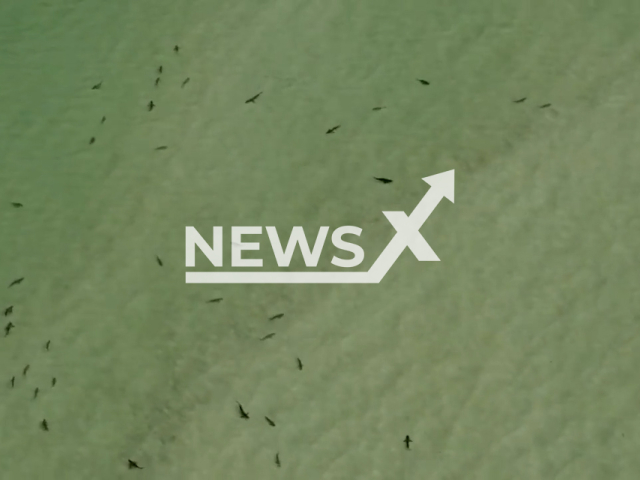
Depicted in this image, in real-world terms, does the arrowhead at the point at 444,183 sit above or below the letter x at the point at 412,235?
above

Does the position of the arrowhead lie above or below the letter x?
above

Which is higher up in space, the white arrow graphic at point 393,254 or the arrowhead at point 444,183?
the arrowhead at point 444,183

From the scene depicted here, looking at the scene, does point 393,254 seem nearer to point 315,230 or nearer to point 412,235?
point 412,235
